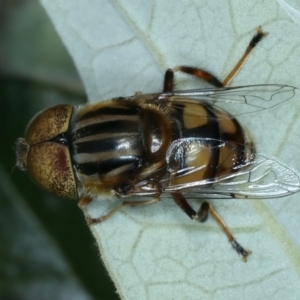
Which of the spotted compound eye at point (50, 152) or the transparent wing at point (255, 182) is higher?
the spotted compound eye at point (50, 152)

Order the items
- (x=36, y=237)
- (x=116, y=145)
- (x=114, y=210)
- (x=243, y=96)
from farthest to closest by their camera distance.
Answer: (x=36, y=237) < (x=114, y=210) < (x=243, y=96) < (x=116, y=145)

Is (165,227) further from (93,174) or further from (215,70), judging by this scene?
(215,70)

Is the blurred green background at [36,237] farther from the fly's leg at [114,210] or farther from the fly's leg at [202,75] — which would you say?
the fly's leg at [202,75]

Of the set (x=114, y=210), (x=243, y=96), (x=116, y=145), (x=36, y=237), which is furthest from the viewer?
(x=36, y=237)

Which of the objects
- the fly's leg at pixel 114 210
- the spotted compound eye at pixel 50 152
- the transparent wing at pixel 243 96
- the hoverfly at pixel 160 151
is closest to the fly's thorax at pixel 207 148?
A: the hoverfly at pixel 160 151

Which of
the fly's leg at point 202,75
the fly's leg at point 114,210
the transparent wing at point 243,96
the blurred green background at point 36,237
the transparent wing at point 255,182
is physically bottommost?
the blurred green background at point 36,237

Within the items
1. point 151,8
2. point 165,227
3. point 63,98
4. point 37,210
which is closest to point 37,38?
point 63,98

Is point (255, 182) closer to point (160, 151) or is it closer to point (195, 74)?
point (160, 151)

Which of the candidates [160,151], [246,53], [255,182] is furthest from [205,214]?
[246,53]
